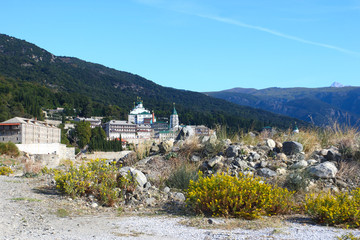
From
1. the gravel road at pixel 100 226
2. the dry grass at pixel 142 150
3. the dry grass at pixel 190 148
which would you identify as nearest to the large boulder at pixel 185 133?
the dry grass at pixel 142 150

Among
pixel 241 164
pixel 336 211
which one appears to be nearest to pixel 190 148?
pixel 241 164

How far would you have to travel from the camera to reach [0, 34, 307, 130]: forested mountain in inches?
3587

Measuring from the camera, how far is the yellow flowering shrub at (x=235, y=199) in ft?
16.7

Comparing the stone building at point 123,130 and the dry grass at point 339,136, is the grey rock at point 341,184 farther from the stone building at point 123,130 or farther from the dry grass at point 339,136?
the stone building at point 123,130

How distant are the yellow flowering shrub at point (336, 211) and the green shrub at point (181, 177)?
2.72 m

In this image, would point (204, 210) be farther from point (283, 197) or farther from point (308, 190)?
point (308, 190)

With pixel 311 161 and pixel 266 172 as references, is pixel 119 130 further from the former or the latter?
pixel 266 172

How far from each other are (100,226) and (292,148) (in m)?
5.84

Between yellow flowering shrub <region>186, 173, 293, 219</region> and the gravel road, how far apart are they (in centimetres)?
36

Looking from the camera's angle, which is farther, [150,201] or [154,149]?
[154,149]

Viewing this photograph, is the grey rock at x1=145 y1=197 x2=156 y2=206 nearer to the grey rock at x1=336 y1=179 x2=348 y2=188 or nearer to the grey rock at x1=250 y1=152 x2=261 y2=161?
the grey rock at x1=250 y1=152 x2=261 y2=161

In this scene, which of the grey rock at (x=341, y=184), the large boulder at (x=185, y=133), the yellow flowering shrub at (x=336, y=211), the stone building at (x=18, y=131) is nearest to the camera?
the yellow flowering shrub at (x=336, y=211)

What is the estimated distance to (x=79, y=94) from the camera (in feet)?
407

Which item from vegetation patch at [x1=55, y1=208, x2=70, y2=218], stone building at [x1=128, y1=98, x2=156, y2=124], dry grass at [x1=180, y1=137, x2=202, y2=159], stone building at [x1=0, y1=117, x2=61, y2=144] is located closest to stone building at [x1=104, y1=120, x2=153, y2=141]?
stone building at [x1=128, y1=98, x2=156, y2=124]
